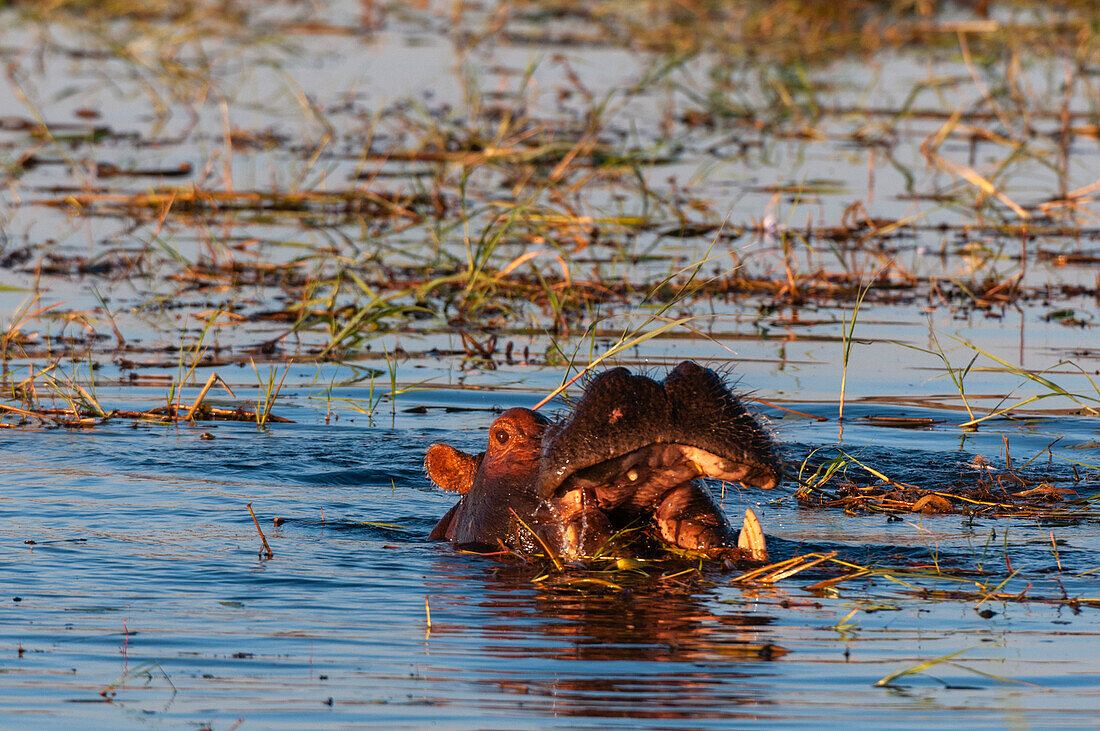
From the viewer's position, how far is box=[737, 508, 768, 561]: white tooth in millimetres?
→ 4156

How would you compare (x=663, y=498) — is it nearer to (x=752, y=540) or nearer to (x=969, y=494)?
(x=752, y=540)

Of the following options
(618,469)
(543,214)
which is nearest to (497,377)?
(543,214)

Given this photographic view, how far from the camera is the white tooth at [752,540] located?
13.6 ft

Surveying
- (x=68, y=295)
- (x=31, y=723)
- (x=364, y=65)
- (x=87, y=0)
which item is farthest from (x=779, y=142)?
(x=31, y=723)

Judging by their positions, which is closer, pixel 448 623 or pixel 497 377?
pixel 448 623

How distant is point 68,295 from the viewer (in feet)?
27.9

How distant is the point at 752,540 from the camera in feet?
13.8

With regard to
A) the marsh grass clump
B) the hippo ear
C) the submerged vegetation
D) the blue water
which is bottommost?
the blue water

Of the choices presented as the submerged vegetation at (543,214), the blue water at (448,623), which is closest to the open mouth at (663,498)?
the blue water at (448,623)

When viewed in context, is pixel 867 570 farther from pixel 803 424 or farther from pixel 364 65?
pixel 364 65

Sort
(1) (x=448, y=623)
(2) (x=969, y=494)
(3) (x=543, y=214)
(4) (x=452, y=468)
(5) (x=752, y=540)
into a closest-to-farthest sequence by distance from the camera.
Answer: (1) (x=448, y=623), (5) (x=752, y=540), (4) (x=452, y=468), (2) (x=969, y=494), (3) (x=543, y=214)

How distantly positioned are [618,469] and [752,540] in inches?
15.5

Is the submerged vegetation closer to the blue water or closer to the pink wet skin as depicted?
the pink wet skin

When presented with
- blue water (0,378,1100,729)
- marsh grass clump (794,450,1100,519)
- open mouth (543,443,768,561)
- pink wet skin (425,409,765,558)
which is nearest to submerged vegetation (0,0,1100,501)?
marsh grass clump (794,450,1100,519)
